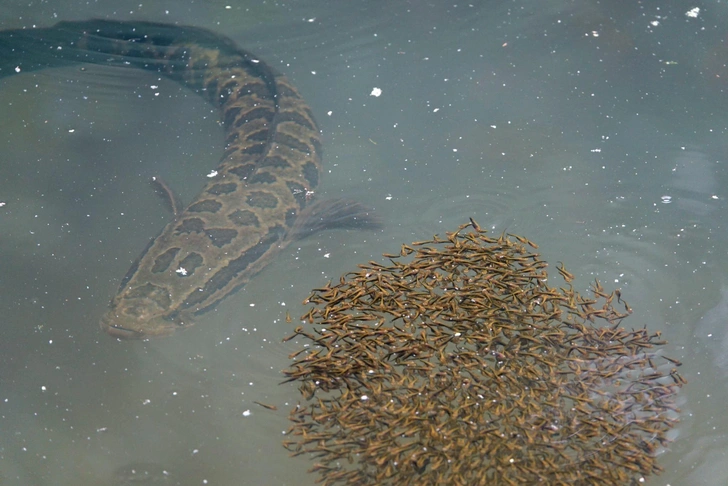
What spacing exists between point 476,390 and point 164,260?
2557 mm

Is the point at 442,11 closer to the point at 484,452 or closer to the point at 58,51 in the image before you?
the point at 58,51

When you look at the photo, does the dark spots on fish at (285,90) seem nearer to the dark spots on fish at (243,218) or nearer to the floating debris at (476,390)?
the dark spots on fish at (243,218)

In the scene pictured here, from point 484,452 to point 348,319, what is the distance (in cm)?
96

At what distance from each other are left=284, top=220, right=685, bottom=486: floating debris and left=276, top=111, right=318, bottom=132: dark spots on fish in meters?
2.50

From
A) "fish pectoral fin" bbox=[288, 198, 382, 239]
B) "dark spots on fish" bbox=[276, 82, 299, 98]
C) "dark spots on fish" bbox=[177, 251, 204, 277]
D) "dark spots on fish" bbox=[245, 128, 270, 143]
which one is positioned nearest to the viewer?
"dark spots on fish" bbox=[177, 251, 204, 277]

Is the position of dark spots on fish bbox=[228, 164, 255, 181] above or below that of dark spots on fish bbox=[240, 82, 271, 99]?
below

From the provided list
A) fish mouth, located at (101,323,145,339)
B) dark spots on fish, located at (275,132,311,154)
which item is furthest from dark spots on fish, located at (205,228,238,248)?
dark spots on fish, located at (275,132,311,154)

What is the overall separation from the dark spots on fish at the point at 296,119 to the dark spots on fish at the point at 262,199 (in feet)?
2.93

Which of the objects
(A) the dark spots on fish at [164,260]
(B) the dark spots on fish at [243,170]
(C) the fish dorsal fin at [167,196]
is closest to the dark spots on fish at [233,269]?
(A) the dark spots on fish at [164,260]

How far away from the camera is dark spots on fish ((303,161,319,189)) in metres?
5.30

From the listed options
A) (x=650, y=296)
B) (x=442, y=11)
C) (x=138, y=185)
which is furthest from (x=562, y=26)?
(x=138, y=185)

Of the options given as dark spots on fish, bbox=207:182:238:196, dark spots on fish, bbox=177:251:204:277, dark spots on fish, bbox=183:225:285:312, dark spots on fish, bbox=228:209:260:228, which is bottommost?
dark spots on fish, bbox=183:225:285:312

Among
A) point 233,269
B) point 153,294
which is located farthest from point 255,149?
point 153,294

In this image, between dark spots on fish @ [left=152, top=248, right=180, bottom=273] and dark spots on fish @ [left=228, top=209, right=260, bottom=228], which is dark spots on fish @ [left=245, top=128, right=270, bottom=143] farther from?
dark spots on fish @ [left=152, top=248, right=180, bottom=273]
